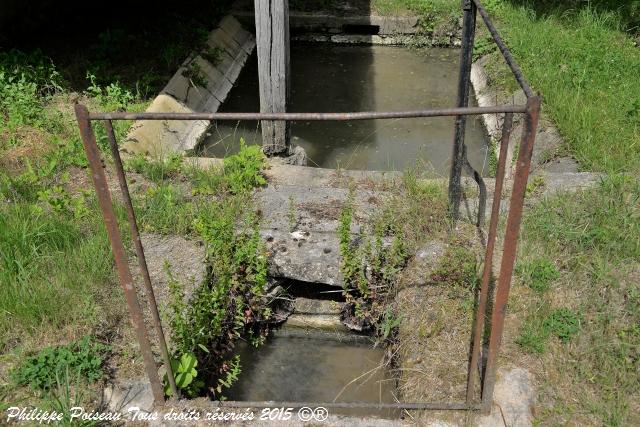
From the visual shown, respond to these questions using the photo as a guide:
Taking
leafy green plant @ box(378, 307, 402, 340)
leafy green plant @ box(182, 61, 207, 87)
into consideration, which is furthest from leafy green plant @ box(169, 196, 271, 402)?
leafy green plant @ box(182, 61, 207, 87)

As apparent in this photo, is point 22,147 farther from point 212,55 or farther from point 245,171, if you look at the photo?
point 212,55

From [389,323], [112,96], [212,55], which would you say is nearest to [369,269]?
[389,323]

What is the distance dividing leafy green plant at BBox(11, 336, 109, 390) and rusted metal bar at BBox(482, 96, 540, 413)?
1.85 metres

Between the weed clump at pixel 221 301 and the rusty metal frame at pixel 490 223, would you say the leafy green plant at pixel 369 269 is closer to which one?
the weed clump at pixel 221 301

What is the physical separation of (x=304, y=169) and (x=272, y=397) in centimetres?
215

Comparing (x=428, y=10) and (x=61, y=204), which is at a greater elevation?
(x=428, y=10)

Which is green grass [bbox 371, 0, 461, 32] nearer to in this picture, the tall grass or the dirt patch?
the dirt patch

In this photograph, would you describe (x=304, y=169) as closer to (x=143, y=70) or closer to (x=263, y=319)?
(x=263, y=319)

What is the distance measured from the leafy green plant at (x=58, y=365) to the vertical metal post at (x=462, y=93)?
7.76 ft

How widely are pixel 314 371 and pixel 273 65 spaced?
108 inches

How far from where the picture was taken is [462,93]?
12.7 ft

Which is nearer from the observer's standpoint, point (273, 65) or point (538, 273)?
point (538, 273)

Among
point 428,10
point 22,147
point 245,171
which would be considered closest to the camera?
point 245,171

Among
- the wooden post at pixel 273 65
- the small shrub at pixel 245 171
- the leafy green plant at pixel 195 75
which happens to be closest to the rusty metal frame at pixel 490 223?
the small shrub at pixel 245 171
